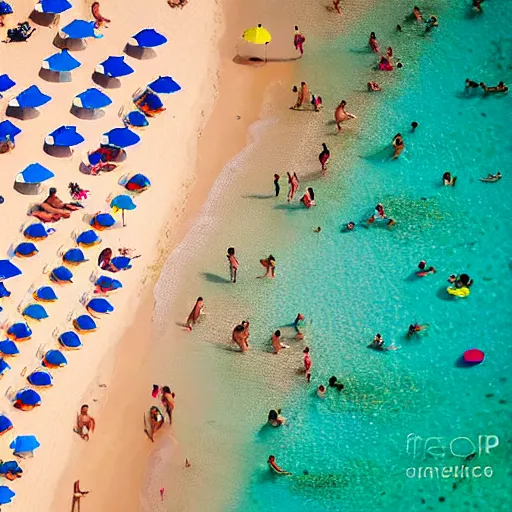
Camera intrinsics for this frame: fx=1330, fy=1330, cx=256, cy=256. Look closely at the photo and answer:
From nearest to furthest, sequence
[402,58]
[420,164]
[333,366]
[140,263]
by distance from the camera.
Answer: [333,366] → [140,263] → [420,164] → [402,58]

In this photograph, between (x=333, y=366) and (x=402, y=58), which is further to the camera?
(x=402, y=58)

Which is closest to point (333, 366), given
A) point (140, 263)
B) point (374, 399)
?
point (374, 399)

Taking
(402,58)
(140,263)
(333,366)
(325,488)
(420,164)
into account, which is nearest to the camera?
(325,488)

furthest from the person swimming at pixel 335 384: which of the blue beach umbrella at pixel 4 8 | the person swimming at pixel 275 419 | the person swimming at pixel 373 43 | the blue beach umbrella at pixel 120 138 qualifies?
the blue beach umbrella at pixel 4 8

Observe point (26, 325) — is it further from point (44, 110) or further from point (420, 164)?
point (420, 164)

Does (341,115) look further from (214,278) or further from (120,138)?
(214,278)

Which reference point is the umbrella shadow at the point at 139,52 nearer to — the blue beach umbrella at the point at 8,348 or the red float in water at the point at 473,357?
the blue beach umbrella at the point at 8,348

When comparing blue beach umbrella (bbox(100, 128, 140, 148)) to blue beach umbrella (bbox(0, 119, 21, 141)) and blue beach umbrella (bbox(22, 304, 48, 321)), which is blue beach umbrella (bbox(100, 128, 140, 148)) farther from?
blue beach umbrella (bbox(22, 304, 48, 321))
